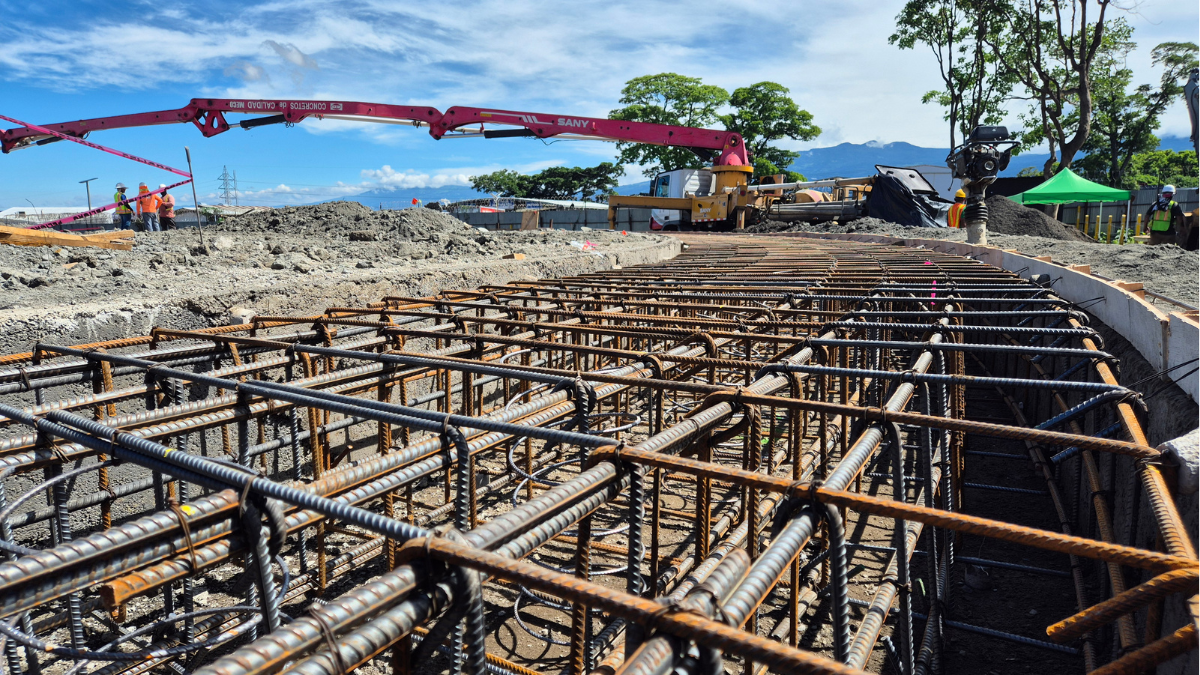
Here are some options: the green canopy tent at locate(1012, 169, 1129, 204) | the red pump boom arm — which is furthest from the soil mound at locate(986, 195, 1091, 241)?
the red pump boom arm

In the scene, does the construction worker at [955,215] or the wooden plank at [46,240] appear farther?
the construction worker at [955,215]

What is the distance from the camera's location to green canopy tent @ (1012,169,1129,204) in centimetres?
2438

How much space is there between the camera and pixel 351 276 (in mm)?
7469

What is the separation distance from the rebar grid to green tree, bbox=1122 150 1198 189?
55.8 metres

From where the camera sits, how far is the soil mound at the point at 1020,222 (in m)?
20.5

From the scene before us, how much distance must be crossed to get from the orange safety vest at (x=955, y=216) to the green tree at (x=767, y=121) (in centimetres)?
2814

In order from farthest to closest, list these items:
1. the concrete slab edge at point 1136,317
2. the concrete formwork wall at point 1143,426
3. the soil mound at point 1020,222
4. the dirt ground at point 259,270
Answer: the soil mound at point 1020,222 < the dirt ground at point 259,270 < the concrete slab edge at point 1136,317 < the concrete formwork wall at point 1143,426

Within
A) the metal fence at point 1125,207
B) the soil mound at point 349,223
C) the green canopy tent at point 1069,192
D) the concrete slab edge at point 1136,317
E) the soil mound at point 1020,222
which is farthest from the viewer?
the metal fence at point 1125,207

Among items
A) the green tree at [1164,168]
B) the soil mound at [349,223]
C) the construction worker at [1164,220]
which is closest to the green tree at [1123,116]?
the green tree at [1164,168]

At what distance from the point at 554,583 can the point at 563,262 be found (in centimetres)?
944

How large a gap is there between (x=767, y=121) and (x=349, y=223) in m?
44.3

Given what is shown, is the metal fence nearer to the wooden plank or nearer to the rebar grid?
the rebar grid

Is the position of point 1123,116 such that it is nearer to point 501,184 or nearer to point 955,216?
point 955,216

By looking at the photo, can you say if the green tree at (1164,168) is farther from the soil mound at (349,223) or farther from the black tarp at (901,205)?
the soil mound at (349,223)
